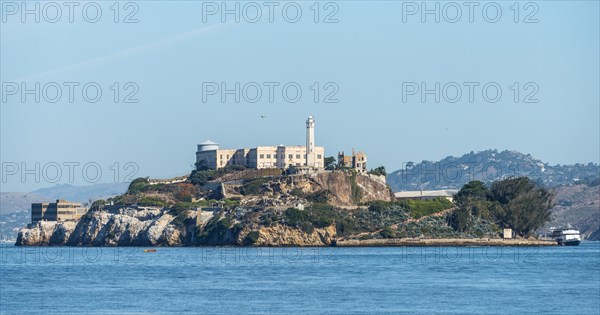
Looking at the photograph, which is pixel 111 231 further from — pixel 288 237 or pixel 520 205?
pixel 520 205

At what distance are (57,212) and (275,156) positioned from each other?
A: 133 feet

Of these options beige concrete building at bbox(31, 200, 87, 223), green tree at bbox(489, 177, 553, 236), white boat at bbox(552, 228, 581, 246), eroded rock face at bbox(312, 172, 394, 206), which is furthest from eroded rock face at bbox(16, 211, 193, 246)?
white boat at bbox(552, 228, 581, 246)

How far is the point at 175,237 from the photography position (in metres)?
146

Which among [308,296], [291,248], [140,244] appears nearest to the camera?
[308,296]

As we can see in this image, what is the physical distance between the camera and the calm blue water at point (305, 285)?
185 ft

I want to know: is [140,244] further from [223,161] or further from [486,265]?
[486,265]

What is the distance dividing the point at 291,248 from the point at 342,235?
383 inches

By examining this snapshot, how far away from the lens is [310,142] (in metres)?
163

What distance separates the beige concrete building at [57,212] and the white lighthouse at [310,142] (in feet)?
136

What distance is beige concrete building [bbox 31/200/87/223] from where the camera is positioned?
7350 inches

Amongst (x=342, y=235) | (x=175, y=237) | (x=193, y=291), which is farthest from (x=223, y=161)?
(x=193, y=291)

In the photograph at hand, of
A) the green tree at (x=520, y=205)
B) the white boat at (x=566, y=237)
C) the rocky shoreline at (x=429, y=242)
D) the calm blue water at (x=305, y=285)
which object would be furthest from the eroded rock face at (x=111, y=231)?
the white boat at (x=566, y=237)

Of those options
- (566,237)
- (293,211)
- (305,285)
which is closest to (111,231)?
(293,211)

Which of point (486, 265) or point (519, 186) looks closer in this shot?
point (486, 265)
